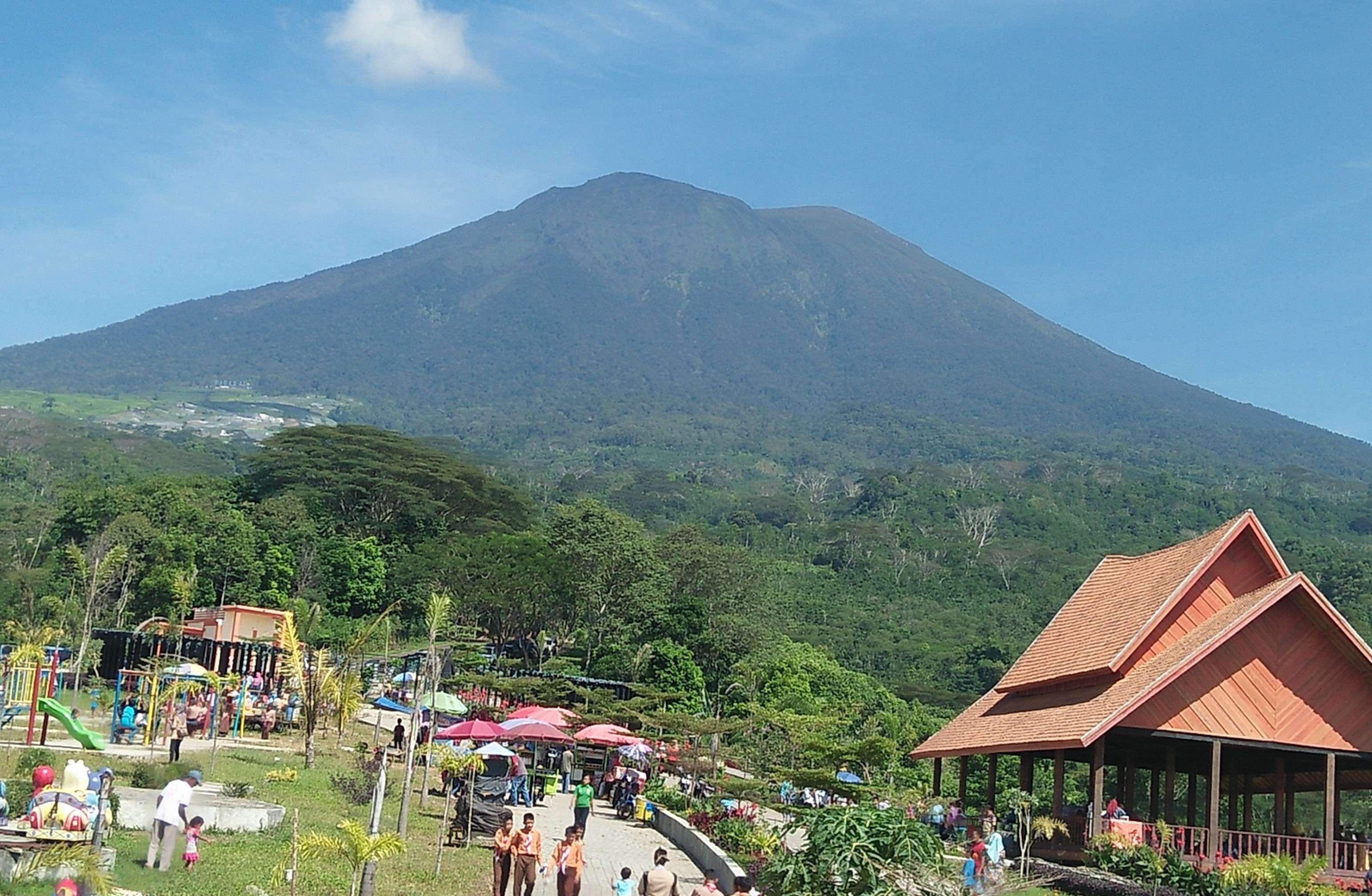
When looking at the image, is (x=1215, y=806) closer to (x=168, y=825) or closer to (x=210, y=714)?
(x=168, y=825)

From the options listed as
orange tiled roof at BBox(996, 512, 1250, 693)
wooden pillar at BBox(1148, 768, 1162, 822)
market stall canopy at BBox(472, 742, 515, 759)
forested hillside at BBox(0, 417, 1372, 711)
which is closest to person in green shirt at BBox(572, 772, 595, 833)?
market stall canopy at BBox(472, 742, 515, 759)

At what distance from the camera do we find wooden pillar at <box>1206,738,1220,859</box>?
19.8 m

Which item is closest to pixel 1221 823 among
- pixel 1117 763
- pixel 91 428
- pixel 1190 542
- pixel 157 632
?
pixel 1117 763

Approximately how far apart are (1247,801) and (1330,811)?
23.7 ft

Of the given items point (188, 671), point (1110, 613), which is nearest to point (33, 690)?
point (188, 671)

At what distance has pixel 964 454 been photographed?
191 metres

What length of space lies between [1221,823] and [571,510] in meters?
34.8

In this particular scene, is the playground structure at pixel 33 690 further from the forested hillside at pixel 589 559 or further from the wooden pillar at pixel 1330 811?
the wooden pillar at pixel 1330 811

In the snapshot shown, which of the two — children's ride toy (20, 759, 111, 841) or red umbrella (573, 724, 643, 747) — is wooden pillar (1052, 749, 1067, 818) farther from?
children's ride toy (20, 759, 111, 841)

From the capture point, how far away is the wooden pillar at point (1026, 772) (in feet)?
78.9

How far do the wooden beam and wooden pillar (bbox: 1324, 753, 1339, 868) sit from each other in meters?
6.27

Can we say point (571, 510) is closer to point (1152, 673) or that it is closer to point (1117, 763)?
point (1117, 763)

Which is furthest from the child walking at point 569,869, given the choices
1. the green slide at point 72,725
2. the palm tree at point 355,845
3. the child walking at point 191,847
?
the green slide at point 72,725

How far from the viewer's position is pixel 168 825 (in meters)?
13.7
